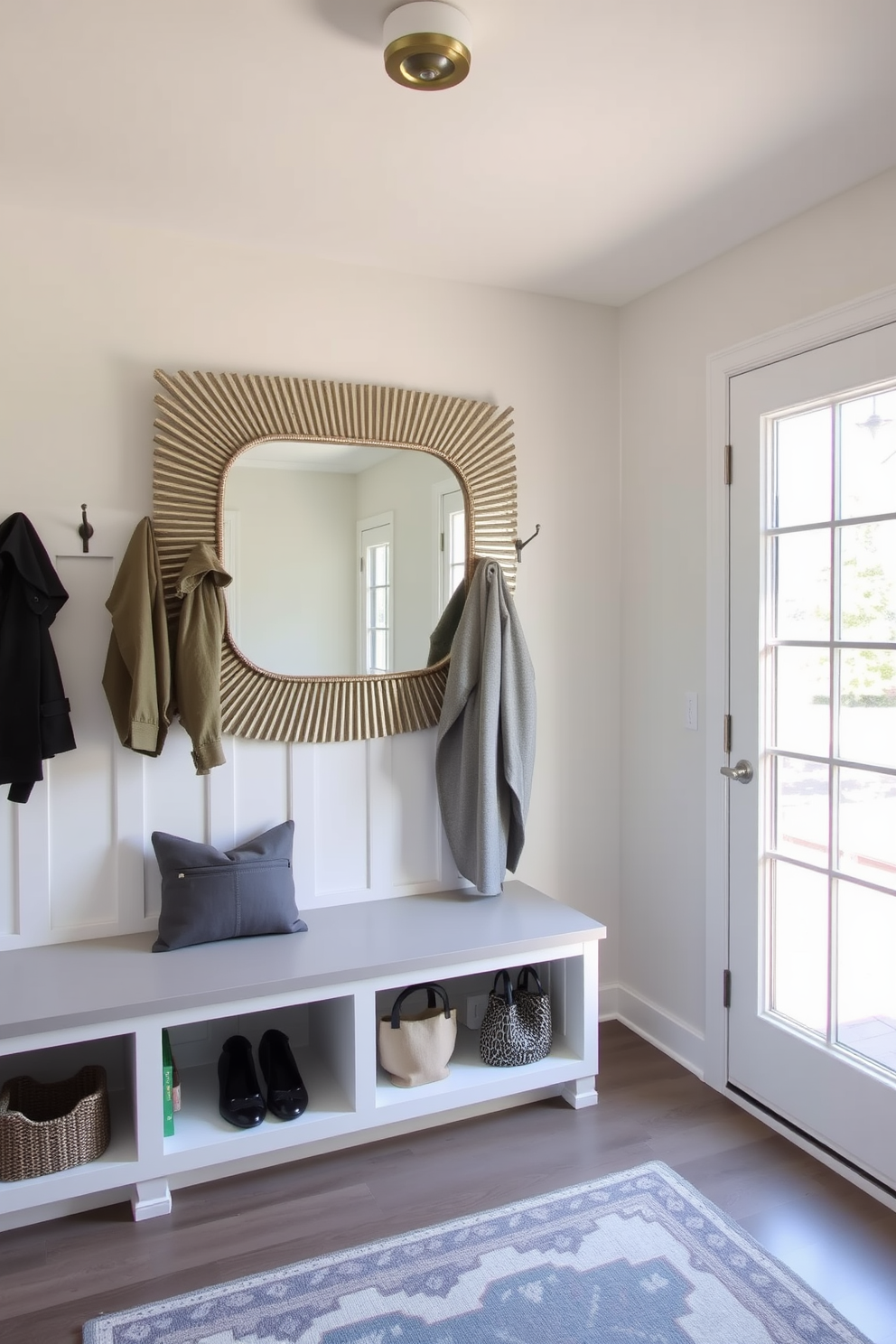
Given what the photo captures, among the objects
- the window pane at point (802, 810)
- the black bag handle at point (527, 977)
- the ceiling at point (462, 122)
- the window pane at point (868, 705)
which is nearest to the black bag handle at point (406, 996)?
the black bag handle at point (527, 977)

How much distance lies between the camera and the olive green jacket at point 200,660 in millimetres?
2352

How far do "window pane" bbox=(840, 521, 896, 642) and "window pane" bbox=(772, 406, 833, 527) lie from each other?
12 cm

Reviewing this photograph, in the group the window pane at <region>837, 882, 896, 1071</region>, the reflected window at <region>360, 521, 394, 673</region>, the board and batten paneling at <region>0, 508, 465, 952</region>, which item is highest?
the reflected window at <region>360, 521, 394, 673</region>

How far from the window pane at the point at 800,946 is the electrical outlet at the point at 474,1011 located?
2.77 feet

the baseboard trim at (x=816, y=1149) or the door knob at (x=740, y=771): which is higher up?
the door knob at (x=740, y=771)

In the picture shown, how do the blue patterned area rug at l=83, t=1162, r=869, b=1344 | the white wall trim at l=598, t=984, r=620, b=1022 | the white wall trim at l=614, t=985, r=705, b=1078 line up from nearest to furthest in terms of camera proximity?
the blue patterned area rug at l=83, t=1162, r=869, b=1344 → the white wall trim at l=614, t=985, r=705, b=1078 → the white wall trim at l=598, t=984, r=620, b=1022

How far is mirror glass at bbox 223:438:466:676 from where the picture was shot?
255 cm

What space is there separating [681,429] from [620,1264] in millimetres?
2201

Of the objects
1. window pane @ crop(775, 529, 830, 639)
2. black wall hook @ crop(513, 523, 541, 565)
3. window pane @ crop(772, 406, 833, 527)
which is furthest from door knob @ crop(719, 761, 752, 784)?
black wall hook @ crop(513, 523, 541, 565)

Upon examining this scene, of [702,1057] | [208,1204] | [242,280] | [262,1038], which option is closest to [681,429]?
[242,280]

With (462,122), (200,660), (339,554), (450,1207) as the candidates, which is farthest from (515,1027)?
(462,122)

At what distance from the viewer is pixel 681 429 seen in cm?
281

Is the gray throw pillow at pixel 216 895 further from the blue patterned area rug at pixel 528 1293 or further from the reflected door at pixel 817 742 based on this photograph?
the reflected door at pixel 817 742

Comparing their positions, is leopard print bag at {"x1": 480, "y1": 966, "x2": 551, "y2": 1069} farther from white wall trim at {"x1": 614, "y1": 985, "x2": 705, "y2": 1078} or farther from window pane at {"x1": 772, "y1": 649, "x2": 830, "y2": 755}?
window pane at {"x1": 772, "y1": 649, "x2": 830, "y2": 755}
